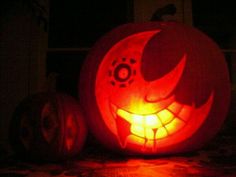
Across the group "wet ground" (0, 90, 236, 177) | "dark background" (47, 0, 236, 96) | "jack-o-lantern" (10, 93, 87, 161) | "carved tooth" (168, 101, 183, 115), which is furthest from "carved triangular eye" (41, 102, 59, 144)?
"dark background" (47, 0, 236, 96)

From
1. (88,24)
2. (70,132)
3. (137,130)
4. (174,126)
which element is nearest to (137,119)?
(137,130)

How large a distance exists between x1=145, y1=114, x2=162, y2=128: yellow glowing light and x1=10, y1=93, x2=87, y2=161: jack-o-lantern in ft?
1.00

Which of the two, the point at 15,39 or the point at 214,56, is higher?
the point at 15,39

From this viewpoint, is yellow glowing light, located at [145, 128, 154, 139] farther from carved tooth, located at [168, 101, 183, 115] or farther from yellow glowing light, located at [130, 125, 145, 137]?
carved tooth, located at [168, 101, 183, 115]

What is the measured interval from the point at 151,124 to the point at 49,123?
44cm

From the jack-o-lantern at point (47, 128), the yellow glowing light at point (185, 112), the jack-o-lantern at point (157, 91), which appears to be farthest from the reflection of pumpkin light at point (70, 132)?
the yellow glowing light at point (185, 112)

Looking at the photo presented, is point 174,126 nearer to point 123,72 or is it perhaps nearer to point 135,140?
point 135,140

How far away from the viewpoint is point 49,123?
1254 mm

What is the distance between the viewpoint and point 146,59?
1.31 metres

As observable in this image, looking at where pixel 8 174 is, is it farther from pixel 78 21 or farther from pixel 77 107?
pixel 78 21

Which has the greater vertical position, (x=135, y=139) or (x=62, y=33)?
(x=62, y=33)

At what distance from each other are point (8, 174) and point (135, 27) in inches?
33.3

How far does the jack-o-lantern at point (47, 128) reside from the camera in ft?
4.05

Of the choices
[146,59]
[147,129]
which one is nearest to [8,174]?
[147,129]
